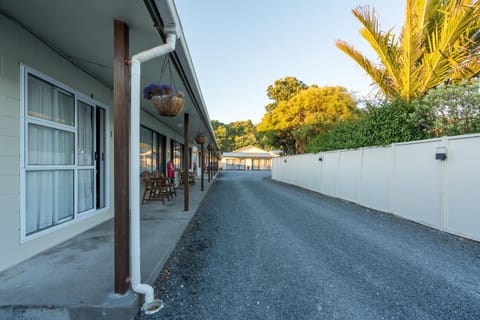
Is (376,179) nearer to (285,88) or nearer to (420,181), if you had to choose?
(420,181)

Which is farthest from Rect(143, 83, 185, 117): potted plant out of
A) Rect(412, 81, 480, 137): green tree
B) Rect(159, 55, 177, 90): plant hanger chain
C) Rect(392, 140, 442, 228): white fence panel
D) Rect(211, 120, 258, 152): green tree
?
Rect(211, 120, 258, 152): green tree

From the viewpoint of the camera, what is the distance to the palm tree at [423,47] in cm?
514

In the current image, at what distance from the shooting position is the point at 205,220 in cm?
531

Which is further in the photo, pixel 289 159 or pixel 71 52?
pixel 289 159

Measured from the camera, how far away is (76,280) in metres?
2.27

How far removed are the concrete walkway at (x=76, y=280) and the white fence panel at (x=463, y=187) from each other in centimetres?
483

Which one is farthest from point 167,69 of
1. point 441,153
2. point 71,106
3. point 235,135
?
point 235,135

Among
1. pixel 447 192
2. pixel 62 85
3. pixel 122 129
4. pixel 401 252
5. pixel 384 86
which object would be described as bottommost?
pixel 401 252

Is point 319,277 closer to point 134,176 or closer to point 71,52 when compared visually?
point 134,176

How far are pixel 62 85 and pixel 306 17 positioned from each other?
337 inches

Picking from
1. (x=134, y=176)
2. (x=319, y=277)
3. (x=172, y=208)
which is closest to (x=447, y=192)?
(x=319, y=277)

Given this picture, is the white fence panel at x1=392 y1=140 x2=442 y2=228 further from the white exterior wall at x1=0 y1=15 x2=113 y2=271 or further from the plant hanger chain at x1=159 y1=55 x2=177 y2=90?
the white exterior wall at x1=0 y1=15 x2=113 y2=271

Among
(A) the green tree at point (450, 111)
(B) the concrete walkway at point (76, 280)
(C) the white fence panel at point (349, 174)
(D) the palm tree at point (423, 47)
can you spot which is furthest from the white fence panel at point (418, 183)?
(B) the concrete walkway at point (76, 280)

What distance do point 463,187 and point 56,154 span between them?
21.4 ft
